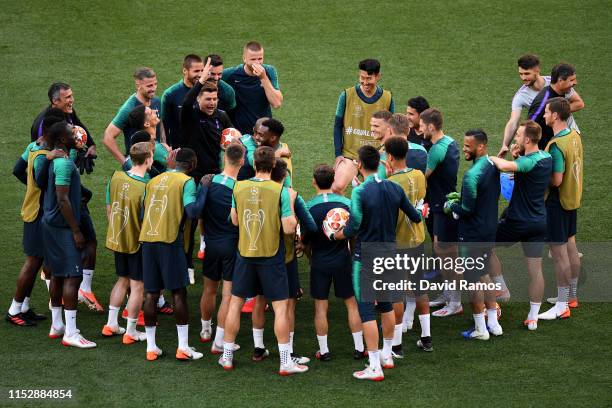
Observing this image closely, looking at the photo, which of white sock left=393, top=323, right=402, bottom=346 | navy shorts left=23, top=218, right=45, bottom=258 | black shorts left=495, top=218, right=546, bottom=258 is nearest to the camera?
white sock left=393, top=323, right=402, bottom=346

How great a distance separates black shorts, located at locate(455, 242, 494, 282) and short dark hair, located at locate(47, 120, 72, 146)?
384 cm

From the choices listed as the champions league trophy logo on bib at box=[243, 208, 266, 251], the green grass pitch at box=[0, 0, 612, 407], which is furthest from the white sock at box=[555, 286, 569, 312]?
the champions league trophy logo on bib at box=[243, 208, 266, 251]

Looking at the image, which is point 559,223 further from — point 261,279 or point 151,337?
point 151,337

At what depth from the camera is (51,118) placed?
970 centimetres

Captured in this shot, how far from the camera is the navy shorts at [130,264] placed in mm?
9516

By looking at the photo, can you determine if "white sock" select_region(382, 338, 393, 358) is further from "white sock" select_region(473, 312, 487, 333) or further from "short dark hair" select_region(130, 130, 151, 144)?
"short dark hair" select_region(130, 130, 151, 144)

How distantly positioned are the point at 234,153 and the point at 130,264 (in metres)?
1.53

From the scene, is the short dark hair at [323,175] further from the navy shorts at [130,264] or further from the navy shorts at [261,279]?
the navy shorts at [130,264]

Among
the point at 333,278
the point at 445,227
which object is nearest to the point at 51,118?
the point at 333,278

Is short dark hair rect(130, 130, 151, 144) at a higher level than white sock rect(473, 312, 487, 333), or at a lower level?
higher

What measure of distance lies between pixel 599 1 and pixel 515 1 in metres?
1.52

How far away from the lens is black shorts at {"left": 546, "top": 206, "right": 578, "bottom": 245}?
1019cm

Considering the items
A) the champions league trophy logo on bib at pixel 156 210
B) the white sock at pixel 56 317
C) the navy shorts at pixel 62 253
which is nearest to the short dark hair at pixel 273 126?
the champions league trophy logo on bib at pixel 156 210

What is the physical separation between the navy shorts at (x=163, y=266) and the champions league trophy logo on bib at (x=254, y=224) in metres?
0.80
